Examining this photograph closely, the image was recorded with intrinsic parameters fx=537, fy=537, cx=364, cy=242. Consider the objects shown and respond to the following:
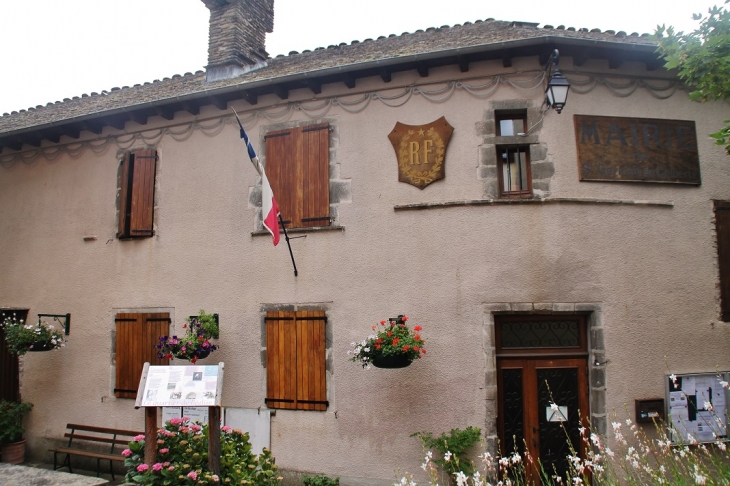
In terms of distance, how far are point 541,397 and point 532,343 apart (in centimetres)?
60

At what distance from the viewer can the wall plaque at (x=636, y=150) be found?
6.20 meters

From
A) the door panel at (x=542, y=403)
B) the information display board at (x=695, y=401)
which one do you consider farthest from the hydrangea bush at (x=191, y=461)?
the information display board at (x=695, y=401)

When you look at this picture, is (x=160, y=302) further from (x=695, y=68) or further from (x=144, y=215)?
(x=695, y=68)

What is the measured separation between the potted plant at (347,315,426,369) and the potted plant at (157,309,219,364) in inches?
76.5

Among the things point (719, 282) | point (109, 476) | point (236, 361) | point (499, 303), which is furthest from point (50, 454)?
point (719, 282)

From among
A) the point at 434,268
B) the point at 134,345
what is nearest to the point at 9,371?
the point at 134,345

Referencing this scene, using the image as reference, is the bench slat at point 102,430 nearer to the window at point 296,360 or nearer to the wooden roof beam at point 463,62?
the window at point 296,360

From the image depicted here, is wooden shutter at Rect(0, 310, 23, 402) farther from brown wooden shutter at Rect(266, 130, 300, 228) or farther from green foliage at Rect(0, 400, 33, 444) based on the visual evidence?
brown wooden shutter at Rect(266, 130, 300, 228)

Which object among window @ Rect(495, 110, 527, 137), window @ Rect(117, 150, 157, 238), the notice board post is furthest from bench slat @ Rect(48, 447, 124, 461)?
window @ Rect(495, 110, 527, 137)

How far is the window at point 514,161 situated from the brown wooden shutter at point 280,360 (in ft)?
10.0

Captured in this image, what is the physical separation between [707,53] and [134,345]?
7.39 meters

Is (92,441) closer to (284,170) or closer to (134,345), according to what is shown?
(134,345)

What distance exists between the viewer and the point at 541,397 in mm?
6035

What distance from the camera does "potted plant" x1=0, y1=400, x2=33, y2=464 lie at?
759cm
